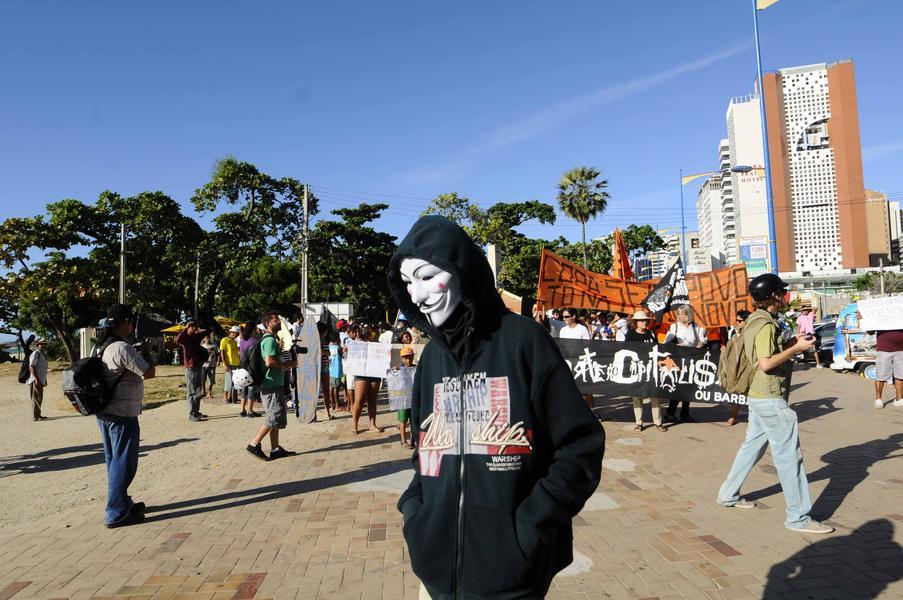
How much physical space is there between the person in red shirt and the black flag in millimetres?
3374

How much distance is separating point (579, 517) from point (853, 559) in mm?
1893

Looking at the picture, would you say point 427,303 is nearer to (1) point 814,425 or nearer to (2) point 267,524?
(2) point 267,524

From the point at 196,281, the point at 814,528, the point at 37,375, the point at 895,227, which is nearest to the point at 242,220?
the point at 196,281

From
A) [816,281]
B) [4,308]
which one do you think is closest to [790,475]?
[4,308]

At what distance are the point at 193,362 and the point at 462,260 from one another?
1074cm

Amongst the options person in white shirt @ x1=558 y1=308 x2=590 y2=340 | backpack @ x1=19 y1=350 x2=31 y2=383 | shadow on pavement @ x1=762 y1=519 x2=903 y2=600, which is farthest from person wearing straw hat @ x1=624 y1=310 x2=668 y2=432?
backpack @ x1=19 y1=350 x2=31 y2=383

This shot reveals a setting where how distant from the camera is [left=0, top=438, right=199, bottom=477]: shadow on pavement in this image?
7922mm

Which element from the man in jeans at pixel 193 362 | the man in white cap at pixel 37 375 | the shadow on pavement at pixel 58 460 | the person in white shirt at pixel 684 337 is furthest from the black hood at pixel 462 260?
the man in white cap at pixel 37 375

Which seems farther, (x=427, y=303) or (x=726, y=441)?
(x=726, y=441)

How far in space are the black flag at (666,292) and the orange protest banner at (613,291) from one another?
0.93ft

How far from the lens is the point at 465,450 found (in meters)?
1.86

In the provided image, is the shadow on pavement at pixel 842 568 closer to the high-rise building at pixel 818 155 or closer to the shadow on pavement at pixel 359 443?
the shadow on pavement at pixel 359 443

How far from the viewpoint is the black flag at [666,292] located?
11.8 m

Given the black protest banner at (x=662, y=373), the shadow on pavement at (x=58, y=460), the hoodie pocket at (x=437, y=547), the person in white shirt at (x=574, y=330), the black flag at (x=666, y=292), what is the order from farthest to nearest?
the black flag at (x=666, y=292) → the person in white shirt at (x=574, y=330) → the black protest banner at (x=662, y=373) → the shadow on pavement at (x=58, y=460) → the hoodie pocket at (x=437, y=547)
